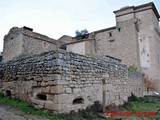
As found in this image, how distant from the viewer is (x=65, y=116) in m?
5.03

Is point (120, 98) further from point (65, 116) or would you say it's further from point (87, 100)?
point (65, 116)

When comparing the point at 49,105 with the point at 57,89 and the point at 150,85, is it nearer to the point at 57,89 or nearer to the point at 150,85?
the point at 57,89

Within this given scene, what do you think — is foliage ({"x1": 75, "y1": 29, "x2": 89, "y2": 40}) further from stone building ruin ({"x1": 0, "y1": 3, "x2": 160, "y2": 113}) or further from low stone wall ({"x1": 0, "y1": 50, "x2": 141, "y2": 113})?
low stone wall ({"x1": 0, "y1": 50, "x2": 141, "y2": 113})

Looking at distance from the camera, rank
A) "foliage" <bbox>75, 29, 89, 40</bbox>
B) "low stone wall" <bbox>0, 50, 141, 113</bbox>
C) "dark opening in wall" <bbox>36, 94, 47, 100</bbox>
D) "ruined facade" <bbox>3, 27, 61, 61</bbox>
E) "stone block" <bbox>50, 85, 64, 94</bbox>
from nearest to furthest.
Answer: "stone block" <bbox>50, 85, 64, 94</bbox> → "low stone wall" <bbox>0, 50, 141, 113</bbox> → "dark opening in wall" <bbox>36, 94, 47, 100</bbox> → "ruined facade" <bbox>3, 27, 61, 61</bbox> → "foliage" <bbox>75, 29, 89, 40</bbox>

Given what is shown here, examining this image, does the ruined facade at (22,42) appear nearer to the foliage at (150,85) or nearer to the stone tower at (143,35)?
the stone tower at (143,35)

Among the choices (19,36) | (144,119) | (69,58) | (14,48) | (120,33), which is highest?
(120,33)

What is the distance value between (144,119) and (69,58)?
3630 mm

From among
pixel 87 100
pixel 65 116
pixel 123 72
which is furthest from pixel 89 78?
pixel 123 72

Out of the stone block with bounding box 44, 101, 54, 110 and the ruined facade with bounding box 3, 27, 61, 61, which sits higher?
the ruined facade with bounding box 3, 27, 61, 61

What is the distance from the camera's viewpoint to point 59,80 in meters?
5.15

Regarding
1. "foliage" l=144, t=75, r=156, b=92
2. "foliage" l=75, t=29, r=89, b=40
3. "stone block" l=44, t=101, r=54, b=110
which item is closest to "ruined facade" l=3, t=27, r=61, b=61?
"foliage" l=75, t=29, r=89, b=40

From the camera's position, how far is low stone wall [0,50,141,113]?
17.1 feet

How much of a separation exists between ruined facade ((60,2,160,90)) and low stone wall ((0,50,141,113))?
10.9 metres

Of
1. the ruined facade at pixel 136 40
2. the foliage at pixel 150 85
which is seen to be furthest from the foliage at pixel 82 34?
the foliage at pixel 150 85
